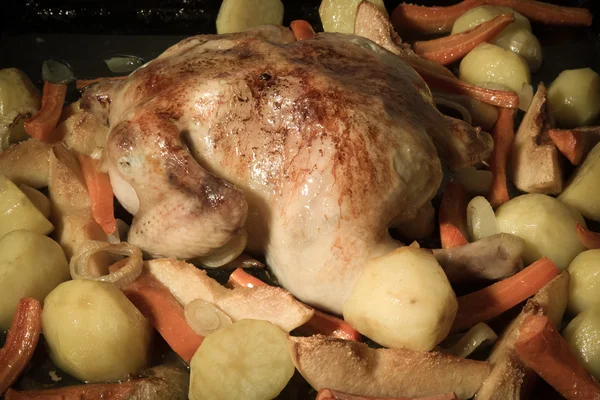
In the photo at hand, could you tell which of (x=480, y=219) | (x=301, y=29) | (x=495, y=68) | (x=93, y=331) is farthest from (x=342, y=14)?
(x=93, y=331)

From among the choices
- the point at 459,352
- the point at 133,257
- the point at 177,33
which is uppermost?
the point at 177,33

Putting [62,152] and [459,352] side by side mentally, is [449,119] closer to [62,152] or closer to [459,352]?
[459,352]

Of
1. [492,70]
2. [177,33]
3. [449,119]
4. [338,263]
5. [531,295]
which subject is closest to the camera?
[338,263]

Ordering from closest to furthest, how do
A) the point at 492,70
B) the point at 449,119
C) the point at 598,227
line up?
1. the point at 449,119
2. the point at 598,227
3. the point at 492,70

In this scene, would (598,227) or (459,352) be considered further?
(598,227)

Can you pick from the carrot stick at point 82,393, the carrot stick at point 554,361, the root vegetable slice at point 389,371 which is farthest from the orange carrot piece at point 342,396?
the carrot stick at point 82,393

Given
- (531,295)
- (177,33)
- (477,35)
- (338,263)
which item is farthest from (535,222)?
(177,33)

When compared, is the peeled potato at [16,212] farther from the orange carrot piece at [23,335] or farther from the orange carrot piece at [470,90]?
the orange carrot piece at [470,90]
